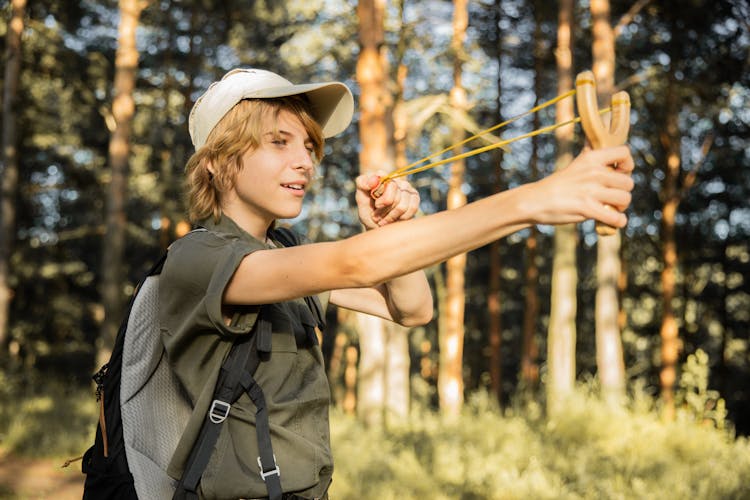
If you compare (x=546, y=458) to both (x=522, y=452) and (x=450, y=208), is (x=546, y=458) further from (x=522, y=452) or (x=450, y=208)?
(x=450, y=208)

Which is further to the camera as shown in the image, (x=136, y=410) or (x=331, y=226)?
(x=331, y=226)

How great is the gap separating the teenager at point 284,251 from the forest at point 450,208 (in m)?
0.21

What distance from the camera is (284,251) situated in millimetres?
1714

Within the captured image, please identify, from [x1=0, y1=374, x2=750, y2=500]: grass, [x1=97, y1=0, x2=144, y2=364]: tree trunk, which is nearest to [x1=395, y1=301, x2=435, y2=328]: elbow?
[x1=0, y1=374, x2=750, y2=500]: grass

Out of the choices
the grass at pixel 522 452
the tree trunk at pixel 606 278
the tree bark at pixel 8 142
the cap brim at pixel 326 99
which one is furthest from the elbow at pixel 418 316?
the tree bark at pixel 8 142

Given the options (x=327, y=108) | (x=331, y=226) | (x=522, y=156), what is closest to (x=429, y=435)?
(x=327, y=108)

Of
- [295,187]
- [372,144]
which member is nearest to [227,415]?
[295,187]

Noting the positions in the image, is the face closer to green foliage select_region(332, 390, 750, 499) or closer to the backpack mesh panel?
the backpack mesh panel

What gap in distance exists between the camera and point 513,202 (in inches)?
57.9

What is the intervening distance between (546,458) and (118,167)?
8.15 metres

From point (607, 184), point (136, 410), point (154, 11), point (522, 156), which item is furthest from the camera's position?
point (522, 156)

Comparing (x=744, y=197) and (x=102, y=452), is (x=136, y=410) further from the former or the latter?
(x=744, y=197)

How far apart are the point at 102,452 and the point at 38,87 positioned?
22.2 meters

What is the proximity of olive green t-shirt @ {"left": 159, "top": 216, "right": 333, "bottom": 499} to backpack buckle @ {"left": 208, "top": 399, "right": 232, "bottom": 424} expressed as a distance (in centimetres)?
2
